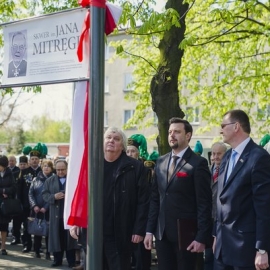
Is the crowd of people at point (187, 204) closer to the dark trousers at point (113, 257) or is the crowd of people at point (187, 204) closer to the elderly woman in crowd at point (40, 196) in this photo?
the dark trousers at point (113, 257)

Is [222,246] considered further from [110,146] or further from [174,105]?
[174,105]

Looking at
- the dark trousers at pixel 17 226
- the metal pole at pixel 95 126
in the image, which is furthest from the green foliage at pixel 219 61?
the metal pole at pixel 95 126

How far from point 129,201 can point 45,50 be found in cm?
268

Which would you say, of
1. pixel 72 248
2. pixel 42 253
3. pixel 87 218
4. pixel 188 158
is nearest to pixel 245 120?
pixel 188 158

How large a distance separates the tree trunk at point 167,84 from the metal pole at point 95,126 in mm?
5455

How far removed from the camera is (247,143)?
5195 mm

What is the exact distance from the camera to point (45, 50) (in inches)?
139

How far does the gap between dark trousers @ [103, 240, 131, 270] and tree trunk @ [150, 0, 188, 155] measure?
320cm

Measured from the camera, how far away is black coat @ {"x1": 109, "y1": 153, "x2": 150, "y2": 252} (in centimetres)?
583

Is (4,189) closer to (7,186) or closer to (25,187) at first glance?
(7,186)

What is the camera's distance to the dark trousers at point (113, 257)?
18.9 feet

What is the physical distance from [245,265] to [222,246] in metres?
0.29

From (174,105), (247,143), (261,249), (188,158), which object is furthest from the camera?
(174,105)

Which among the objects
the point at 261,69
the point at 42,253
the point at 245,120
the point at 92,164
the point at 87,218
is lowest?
the point at 42,253
